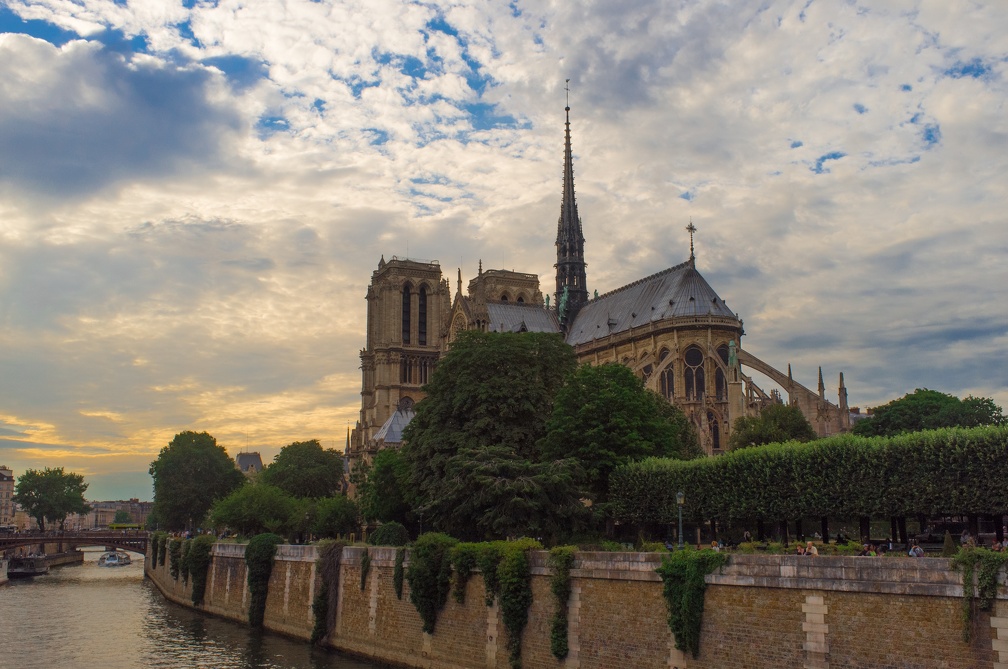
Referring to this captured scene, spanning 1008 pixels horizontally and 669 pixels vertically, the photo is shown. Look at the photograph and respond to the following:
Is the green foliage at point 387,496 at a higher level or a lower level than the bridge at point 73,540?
higher

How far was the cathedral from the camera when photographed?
238 feet

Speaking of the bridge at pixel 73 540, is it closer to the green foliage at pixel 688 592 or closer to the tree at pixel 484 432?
the tree at pixel 484 432

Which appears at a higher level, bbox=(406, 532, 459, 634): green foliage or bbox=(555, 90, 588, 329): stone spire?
bbox=(555, 90, 588, 329): stone spire

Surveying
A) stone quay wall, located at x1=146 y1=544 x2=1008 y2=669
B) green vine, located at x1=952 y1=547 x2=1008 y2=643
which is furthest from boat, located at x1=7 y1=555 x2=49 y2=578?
green vine, located at x1=952 y1=547 x2=1008 y2=643

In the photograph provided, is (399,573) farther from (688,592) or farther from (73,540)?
(73,540)

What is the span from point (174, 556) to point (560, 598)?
44.2 meters

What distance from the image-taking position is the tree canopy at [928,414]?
62.0 meters

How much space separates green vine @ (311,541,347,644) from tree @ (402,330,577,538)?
429 cm

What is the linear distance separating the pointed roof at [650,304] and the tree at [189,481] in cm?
3682

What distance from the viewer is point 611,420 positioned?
43.1m

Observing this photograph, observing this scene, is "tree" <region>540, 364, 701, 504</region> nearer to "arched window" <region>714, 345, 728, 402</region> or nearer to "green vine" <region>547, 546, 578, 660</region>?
"green vine" <region>547, 546, 578, 660</region>

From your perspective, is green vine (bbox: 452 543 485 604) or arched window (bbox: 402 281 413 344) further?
arched window (bbox: 402 281 413 344)

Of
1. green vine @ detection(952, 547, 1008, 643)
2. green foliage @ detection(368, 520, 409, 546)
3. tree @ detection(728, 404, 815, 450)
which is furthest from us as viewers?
tree @ detection(728, 404, 815, 450)

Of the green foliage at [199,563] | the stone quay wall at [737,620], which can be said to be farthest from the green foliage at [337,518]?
the stone quay wall at [737,620]
